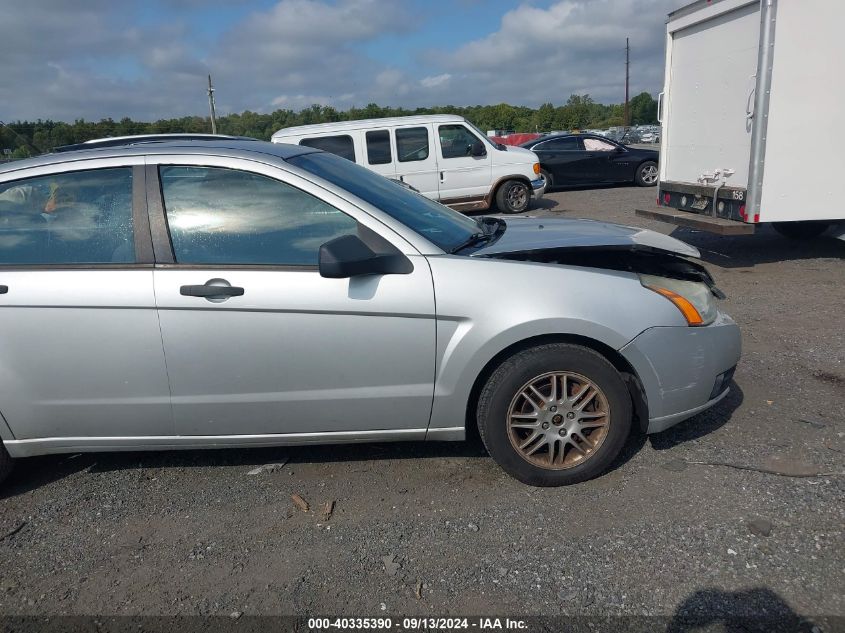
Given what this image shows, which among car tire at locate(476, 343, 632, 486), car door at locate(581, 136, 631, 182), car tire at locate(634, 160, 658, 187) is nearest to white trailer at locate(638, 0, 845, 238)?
car tire at locate(476, 343, 632, 486)

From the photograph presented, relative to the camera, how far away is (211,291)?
125 inches

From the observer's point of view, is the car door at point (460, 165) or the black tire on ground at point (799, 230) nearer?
the black tire on ground at point (799, 230)

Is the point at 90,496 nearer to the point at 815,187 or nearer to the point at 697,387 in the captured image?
the point at 697,387

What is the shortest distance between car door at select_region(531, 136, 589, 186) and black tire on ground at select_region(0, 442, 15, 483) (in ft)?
51.1

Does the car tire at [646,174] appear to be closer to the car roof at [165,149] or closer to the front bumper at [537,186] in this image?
the front bumper at [537,186]

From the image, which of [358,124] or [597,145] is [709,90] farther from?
[597,145]

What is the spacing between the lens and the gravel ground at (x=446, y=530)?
2.69 meters

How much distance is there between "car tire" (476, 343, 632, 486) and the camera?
3250 millimetres

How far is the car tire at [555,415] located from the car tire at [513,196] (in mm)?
10779

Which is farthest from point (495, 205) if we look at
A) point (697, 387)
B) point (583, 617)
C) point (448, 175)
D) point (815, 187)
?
point (583, 617)

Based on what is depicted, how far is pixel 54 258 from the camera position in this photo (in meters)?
3.37

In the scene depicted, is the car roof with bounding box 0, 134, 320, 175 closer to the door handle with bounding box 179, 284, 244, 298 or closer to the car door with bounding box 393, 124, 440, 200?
the door handle with bounding box 179, 284, 244, 298

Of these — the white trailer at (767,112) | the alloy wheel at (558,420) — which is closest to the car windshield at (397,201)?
the alloy wheel at (558,420)

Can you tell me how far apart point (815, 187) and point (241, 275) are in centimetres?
696
